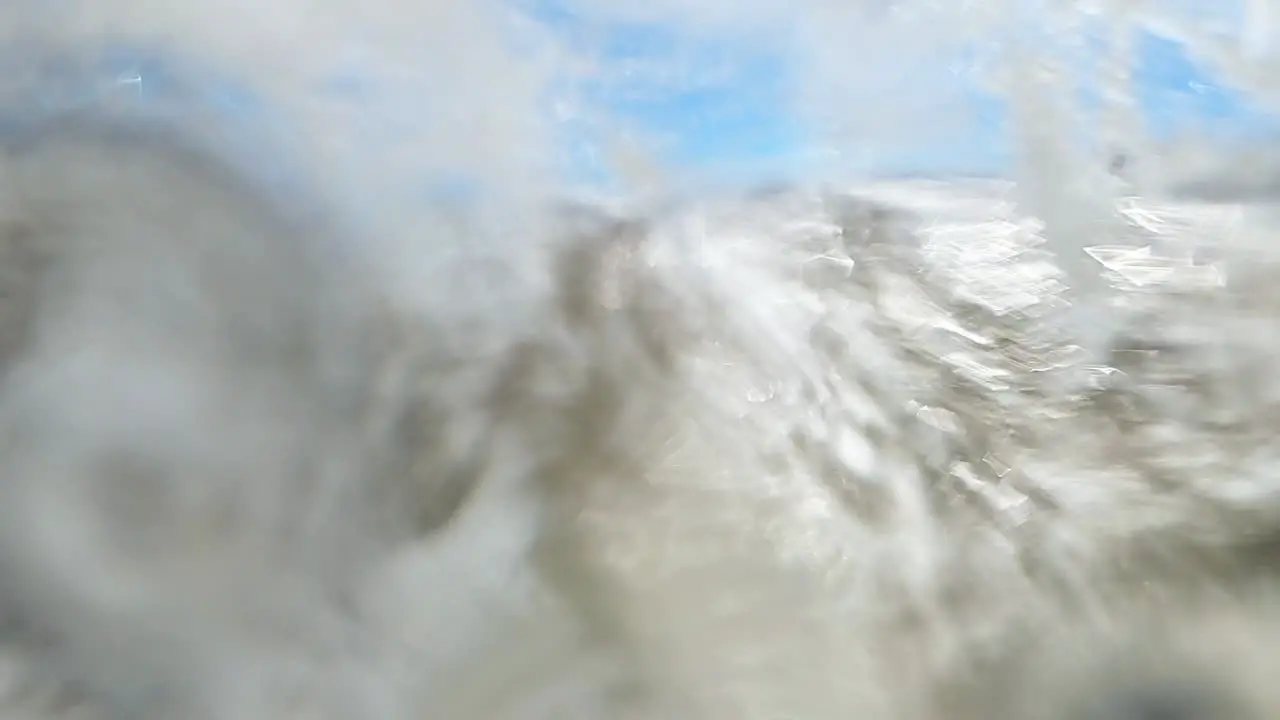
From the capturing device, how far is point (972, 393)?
25.4 inches

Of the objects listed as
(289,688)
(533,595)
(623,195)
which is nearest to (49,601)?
(289,688)

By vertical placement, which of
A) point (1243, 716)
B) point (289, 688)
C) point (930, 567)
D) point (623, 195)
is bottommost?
point (1243, 716)

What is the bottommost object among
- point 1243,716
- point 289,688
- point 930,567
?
point 1243,716

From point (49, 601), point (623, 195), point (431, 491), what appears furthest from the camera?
point (623, 195)

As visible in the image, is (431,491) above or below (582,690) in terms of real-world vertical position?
above

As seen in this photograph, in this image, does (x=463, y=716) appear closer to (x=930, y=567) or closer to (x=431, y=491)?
(x=431, y=491)

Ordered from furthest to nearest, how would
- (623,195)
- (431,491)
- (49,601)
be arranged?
(623,195)
(431,491)
(49,601)

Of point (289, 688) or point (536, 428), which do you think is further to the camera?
point (536, 428)

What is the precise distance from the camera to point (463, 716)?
1.55 ft

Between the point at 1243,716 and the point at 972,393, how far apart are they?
235 mm

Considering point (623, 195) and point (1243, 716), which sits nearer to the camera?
point (1243, 716)

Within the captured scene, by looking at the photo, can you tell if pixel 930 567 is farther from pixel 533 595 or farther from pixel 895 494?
pixel 533 595

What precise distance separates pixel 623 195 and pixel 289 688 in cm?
38

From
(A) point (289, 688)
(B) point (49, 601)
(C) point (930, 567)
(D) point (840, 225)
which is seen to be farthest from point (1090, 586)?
(B) point (49, 601)
